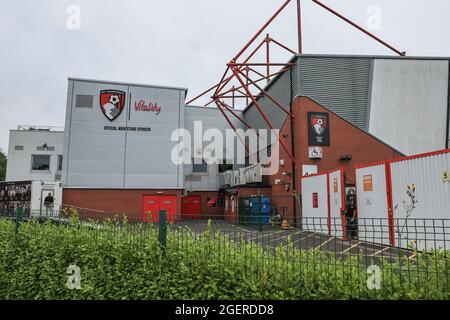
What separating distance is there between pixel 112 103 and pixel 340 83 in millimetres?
16433

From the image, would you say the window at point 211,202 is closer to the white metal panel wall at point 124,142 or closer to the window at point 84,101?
the white metal panel wall at point 124,142

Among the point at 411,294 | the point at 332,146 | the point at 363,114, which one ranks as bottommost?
the point at 411,294

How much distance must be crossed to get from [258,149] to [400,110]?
35.5ft

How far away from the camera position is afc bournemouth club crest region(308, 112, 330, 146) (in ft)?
63.3

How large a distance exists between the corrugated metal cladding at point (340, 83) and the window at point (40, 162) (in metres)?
28.6

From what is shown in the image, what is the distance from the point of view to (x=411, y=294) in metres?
3.57

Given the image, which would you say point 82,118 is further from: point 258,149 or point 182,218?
point 182,218

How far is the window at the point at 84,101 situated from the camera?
76.5ft
